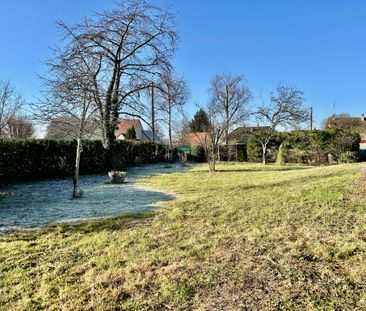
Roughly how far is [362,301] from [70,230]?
3993 millimetres

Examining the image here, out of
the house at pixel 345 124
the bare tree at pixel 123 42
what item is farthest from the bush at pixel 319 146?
the house at pixel 345 124

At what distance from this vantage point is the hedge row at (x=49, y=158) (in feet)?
36.8

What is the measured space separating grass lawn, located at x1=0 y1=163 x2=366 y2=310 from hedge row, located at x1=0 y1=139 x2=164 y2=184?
24.8 ft

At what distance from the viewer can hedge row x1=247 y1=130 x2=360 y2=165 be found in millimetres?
19641

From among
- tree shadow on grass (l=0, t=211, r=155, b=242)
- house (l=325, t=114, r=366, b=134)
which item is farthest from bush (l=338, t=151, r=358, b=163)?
house (l=325, t=114, r=366, b=134)

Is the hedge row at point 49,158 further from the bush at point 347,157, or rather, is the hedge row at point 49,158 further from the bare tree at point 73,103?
the bush at point 347,157

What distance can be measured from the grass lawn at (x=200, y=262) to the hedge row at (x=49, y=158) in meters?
7.55

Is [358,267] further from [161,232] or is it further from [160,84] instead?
[160,84]

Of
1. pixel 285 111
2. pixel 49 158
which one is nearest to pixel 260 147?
pixel 285 111

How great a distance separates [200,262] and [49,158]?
11.4 metres

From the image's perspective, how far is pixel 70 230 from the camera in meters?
4.80

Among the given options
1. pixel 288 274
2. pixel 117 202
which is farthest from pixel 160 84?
pixel 288 274

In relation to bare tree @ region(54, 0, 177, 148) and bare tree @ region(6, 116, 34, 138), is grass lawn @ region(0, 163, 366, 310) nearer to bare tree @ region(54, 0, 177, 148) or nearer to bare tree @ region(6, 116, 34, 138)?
bare tree @ region(54, 0, 177, 148)

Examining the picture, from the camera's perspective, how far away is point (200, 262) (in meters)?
3.23
